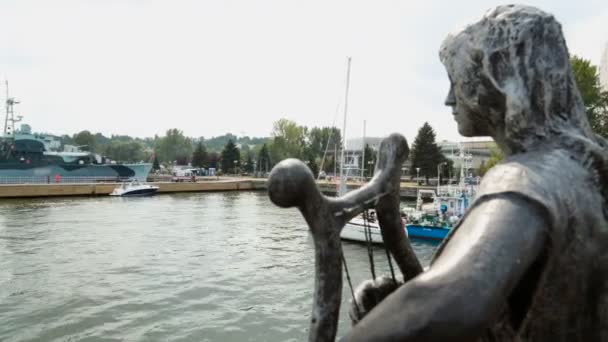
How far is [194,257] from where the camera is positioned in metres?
17.9

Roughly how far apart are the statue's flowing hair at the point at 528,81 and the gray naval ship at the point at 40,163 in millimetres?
49940

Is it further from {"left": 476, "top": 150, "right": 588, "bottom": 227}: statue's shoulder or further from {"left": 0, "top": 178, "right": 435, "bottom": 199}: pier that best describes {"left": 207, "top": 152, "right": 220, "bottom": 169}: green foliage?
{"left": 476, "top": 150, "right": 588, "bottom": 227}: statue's shoulder

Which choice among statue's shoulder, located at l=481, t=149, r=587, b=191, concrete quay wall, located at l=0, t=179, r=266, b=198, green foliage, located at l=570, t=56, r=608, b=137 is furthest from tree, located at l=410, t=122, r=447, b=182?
statue's shoulder, located at l=481, t=149, r=587, b=191

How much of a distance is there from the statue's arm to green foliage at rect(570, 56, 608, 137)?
26646 mm

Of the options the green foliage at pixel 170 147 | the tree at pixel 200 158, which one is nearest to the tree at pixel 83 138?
the green foliage at pixel 170 147

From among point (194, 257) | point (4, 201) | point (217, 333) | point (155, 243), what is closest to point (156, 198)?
point (4, 201)

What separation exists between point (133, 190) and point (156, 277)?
2838 cm

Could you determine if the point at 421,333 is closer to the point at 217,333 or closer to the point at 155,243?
the point at 217,333

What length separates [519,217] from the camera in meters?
0.91

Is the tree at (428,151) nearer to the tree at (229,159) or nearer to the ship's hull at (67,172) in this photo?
the ship's hull at (67,172)

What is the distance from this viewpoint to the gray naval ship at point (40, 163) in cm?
4378

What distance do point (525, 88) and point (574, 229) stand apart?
1.30ft

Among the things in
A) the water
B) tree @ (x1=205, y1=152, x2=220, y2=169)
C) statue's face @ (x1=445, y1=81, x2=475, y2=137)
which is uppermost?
tree @ (x1=205, y1=152, x2=220, y2=169)

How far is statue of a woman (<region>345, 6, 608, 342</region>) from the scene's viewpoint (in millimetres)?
798
